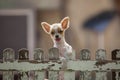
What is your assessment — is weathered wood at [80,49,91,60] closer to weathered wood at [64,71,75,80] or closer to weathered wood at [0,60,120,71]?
weathered wood at [0,60,120,71]

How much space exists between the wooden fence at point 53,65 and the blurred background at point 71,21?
253 cm

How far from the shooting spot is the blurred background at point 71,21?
7.32 m

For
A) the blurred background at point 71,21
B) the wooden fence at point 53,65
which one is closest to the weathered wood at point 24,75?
the wooden fence at point 53,65

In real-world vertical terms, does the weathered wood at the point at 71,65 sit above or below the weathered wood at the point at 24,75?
above

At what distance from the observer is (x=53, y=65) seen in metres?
4.71

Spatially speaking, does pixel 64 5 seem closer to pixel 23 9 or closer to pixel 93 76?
pixel 23 9

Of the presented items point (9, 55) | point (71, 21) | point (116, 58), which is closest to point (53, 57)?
point (9, 55)

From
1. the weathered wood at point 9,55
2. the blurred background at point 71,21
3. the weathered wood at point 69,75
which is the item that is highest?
the blurred background at point 71,21

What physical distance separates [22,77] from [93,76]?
0.65m

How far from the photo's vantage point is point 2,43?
7465mm

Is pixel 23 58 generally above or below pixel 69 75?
above

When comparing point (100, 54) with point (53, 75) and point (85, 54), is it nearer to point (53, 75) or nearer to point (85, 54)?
point (85, 54)

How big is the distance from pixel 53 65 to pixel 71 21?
2707mm

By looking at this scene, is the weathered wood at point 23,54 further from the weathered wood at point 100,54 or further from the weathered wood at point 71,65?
the weathered wood at point 100,54
